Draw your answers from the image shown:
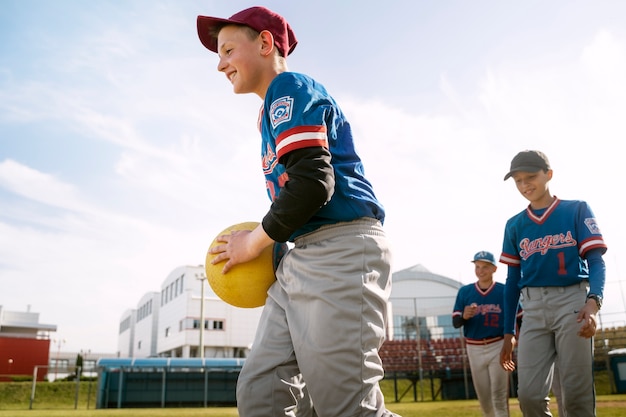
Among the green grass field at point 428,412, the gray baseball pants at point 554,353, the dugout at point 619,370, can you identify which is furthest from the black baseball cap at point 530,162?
the dugout at point 619,370

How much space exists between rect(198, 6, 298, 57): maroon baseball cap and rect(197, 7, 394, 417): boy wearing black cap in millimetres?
382

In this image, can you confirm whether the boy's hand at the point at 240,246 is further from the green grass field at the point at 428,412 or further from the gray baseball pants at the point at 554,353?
the green grass field at the point at 428,412

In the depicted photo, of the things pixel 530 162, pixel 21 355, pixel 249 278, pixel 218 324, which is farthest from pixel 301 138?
pixel 21 355

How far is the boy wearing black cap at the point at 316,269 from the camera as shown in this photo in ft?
6.45

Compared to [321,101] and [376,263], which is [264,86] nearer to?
[321,101]

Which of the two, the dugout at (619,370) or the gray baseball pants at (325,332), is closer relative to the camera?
the gray baseball pants at (325,332)

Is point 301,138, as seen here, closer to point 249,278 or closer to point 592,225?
point 249,278

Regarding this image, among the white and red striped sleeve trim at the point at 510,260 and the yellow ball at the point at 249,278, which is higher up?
the white and red striped sleeve trim at the point at 510,260

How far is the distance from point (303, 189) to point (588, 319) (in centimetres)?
279

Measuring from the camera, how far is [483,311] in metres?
7.47

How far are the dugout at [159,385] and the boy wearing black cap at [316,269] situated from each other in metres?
21.2

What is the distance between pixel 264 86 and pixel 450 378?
21.1 metres

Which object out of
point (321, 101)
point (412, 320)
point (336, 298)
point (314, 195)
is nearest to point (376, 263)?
point (336, 298)

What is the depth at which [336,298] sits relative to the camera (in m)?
2.02
